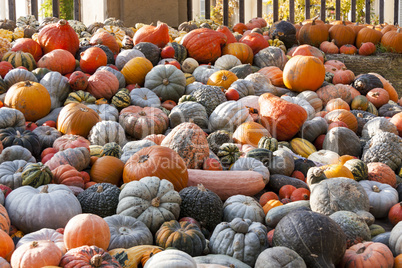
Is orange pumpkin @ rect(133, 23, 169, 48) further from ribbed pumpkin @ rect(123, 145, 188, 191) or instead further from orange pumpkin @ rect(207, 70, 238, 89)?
ribbed pumpkin @ rect(123, 145, 188, 191)

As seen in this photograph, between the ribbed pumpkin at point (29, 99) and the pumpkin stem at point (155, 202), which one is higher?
the ribbed pumpkin at point (29, 99)

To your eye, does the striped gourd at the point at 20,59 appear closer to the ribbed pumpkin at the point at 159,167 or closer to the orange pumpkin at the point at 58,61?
the orange pumpkin at the point at 58,61

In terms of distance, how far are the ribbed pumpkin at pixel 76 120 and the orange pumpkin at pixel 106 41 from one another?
2.34 m

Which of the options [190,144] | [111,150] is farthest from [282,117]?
[111,150]

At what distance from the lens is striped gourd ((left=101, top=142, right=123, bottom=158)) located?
501 cm

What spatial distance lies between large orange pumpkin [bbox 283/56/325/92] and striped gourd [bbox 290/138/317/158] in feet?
4.71

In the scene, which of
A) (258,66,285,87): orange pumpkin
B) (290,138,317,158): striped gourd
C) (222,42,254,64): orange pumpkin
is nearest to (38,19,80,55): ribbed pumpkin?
(222,42,254,64): orange pumpkin

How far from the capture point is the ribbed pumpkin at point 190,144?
4.96m

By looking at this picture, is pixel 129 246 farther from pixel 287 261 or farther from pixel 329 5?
pixel 329 5

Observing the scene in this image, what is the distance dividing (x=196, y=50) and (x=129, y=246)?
5.22m

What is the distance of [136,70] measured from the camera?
23.0ft

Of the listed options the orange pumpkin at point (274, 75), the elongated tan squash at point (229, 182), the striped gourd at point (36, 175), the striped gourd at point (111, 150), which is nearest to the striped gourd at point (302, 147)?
the elongated tan squash at point (229, 182)

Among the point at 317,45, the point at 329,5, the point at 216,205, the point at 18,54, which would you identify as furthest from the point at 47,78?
the point at 329,5

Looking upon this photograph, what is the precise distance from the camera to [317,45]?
33.3 ft
